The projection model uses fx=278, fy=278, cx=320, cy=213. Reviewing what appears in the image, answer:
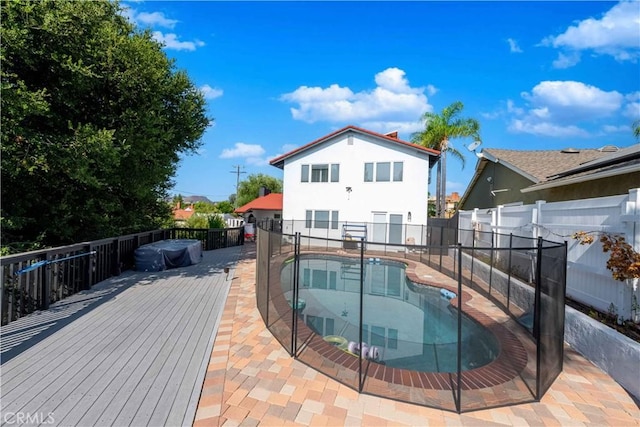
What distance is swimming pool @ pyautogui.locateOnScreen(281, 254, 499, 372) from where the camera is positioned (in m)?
3.88

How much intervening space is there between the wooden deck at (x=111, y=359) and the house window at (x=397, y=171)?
432 inches

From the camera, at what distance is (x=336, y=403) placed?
8.92 ft

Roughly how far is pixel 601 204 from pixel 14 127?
34.9 feet

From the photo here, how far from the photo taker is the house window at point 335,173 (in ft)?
49.8

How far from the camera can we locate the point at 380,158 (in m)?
14.6

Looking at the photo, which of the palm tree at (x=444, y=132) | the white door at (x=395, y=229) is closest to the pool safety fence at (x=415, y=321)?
the white door at (x=395, y=229)

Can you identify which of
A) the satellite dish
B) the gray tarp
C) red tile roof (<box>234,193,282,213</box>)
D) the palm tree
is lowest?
the gray tarp

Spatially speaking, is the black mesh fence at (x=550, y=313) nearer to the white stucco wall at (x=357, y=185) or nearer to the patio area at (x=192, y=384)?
the patio area at (x=192, y=384)

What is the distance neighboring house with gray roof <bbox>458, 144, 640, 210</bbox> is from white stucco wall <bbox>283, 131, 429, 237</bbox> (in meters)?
3.00

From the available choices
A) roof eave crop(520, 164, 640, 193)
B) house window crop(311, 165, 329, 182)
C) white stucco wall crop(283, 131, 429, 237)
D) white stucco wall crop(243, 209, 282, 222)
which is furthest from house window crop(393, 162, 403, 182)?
white stucco wall crop(243, 209, 282, 222)

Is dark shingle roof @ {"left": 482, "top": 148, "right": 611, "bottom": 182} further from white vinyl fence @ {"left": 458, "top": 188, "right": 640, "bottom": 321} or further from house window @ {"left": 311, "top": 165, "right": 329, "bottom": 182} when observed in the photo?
house window @ {"left": 311, "top": 165, "right": 329, "bottom": 182}

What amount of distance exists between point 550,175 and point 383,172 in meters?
6.88

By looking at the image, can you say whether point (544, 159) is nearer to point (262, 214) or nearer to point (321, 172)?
point (321, 172)

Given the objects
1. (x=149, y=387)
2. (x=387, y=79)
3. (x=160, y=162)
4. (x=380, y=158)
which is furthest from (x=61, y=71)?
(x=387, y=79)
